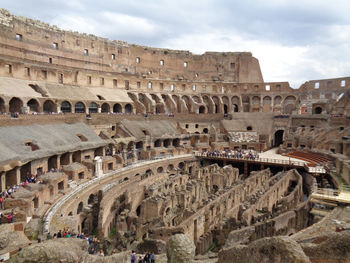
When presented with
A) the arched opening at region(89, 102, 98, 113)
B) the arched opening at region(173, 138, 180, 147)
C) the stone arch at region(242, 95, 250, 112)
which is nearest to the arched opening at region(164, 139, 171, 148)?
the arched opening at region(173, 138, 180, 147)

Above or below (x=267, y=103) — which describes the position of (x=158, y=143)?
below

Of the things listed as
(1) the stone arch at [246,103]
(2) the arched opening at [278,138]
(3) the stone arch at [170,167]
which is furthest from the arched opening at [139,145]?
(1) the stone arch at [246,103]

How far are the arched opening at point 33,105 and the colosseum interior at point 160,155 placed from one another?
6.2 inches

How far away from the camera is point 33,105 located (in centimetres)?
2836

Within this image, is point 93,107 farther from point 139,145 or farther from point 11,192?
point 11,192

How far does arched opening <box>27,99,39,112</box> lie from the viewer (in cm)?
2791

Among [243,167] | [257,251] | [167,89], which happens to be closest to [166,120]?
[167,89]

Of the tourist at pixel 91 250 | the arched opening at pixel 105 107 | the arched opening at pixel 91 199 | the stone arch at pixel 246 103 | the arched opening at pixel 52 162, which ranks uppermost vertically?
the stone arch at pixel 246 103

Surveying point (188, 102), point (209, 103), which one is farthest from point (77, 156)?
point (209, 103)

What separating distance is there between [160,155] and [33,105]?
1609 centimetres

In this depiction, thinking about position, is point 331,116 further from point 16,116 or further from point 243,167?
point 16,116

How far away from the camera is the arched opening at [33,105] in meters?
27.9

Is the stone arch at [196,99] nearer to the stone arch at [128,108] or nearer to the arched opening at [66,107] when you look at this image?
the stone arch at [128,108]

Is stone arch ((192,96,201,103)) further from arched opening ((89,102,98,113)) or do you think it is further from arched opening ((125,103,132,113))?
arched opening ((89,102,98,113))
